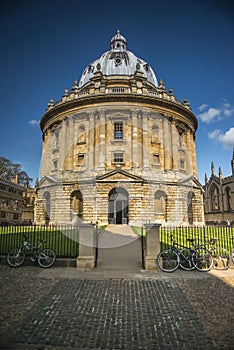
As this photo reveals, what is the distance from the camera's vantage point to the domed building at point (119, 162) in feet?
87.8

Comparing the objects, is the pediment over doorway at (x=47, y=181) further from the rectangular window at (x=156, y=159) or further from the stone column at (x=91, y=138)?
the rectangular window at (x=156, y=159)

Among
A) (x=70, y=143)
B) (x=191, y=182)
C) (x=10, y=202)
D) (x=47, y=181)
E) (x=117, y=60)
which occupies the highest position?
(x=117, y=60)

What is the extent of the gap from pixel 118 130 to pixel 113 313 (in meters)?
26.4

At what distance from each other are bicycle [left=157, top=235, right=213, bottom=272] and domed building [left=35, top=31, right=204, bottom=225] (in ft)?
55.5

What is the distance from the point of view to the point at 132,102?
29.4 meters

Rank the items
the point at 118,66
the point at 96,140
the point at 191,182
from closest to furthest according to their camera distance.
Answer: the point at 96,140 → the point at 191,182 → the point at 118,66

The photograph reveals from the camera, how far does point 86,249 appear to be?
9.19 metres

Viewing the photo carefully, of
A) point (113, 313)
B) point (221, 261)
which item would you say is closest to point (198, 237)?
point (221, 261)

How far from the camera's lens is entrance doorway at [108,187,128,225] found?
27234mm

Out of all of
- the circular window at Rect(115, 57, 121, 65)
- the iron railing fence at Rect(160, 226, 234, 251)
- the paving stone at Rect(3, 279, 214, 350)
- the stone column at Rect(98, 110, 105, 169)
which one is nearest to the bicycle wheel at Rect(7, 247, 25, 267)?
the paving stone at Rect(3, 279, 214, 350)

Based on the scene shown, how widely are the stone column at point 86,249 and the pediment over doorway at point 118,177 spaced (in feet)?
57.1

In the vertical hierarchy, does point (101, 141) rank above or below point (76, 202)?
above

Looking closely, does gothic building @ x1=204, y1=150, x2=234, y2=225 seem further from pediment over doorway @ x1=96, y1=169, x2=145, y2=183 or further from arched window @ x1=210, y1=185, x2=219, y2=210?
pediment over doorway @ x1=96, y1=169, x2=145, y2=183

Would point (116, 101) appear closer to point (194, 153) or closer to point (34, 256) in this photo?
point (194, 153)
